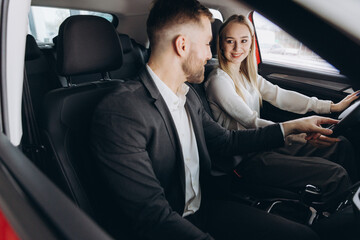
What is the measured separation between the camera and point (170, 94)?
47.3 inches

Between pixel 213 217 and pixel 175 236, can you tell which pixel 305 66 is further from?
pixel 175 236

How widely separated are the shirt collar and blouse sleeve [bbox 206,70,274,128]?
18.8 inches

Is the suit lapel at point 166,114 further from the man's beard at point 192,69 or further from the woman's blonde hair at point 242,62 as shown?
the woman's blonde hair at point 242,62

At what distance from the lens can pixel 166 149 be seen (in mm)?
1092

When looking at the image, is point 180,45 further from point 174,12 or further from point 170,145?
point 170,145

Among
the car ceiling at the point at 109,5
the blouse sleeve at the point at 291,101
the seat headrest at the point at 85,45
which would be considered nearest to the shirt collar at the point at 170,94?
the seat headrest at the point at 85,45

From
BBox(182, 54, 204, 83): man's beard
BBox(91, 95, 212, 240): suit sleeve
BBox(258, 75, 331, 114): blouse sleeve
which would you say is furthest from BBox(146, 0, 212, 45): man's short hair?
BBox(258, 75, 331, 114): blouse sleeve

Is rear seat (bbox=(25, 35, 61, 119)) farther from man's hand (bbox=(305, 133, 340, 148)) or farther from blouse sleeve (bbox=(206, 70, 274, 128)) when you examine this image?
man's hand (bbox=(305, 133, 340, 148))

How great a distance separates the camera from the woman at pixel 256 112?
59.2 inches

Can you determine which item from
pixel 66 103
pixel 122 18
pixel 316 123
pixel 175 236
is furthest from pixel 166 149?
pixel 122 18

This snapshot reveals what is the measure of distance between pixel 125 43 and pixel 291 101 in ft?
6.10

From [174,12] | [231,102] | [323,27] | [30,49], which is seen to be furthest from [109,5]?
[323,27]

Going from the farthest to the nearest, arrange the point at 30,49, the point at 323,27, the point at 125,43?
the point at 125,43 < the point at 30,49 < the point at 323,27

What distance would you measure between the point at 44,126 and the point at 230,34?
1237mm
